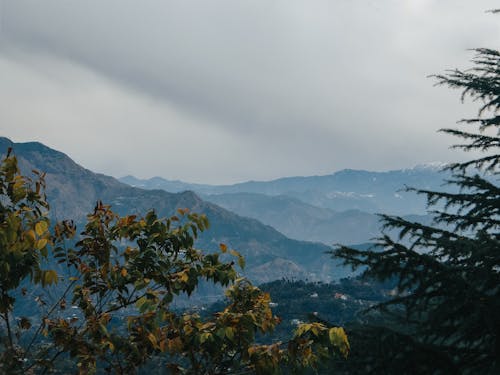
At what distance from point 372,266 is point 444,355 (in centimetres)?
215

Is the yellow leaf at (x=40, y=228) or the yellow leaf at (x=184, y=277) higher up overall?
the yellow leaf at (x=40, y=228)

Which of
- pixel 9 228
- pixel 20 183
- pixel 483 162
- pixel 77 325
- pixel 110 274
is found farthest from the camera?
pixel 483 162

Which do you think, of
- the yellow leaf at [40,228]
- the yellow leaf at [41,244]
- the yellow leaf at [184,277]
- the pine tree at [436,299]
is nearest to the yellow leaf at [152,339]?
the yellow leaf at [184,277]

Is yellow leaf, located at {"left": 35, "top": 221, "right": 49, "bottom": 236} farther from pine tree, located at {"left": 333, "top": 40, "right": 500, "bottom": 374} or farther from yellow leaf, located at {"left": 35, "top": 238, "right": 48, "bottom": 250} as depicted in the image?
pine tree, located at {"left": 333, "top": 40, "right": 500, "bottom": 374}

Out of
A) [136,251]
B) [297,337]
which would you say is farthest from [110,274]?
[297,337]

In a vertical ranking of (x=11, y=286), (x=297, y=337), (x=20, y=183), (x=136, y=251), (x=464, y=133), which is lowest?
(x=297, y=337)

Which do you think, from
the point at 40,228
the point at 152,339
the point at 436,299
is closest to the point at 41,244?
the point at 40,228

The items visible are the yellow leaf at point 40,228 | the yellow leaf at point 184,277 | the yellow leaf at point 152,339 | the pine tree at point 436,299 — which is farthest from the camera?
the pine tree at point 436,299

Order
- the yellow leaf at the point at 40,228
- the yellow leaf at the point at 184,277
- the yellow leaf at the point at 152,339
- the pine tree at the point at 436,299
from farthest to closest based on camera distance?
the pine tree at the point at 436,299, the yellow leaf at the point at 184,277, the yellow leaf at the point at 152,339, the yellow leaf at the point at 40,228

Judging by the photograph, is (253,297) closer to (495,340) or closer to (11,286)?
(11,286)

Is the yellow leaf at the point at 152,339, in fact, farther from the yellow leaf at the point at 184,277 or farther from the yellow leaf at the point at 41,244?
the yellow leaf at the point at 41,244

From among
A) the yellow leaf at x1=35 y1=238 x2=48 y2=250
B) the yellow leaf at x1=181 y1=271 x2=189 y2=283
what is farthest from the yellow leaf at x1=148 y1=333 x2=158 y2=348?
the yellow leaf at x1=35 y1=238 x2=48 y2=250

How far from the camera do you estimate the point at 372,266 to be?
30.7ft

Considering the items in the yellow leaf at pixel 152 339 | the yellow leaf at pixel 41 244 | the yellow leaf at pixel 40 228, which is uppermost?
the yellow leaf at pixel 40 228
